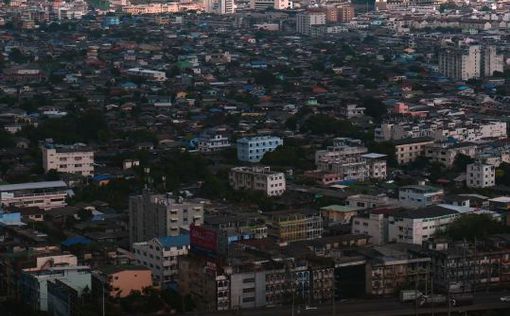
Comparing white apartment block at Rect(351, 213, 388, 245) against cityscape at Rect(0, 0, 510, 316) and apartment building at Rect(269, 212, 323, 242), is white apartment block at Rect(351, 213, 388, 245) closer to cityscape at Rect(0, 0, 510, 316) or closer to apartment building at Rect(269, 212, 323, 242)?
cityscape at Rect(0, 0, 510, 316)

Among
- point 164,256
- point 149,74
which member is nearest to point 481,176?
point 164,256

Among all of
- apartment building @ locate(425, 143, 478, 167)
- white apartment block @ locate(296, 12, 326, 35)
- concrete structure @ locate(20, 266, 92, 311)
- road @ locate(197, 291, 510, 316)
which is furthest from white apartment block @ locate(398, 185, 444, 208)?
white apartment block @ locate(296, 12, 326, 35)

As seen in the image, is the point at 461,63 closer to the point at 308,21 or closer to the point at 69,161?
the point at 308,21

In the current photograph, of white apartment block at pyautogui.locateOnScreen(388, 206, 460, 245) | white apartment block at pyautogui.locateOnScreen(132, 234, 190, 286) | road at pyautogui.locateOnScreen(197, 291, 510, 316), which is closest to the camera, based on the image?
road at pyautogui.locateOnScreen(197, 291, 510, 316)

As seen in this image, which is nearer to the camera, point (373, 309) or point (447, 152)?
point (373, 309)

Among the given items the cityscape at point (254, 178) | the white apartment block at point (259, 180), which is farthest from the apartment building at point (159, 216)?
the white apartment block at point (259, 180)

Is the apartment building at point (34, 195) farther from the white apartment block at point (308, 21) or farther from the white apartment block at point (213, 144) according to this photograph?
the white apartment block at point (308, 21)

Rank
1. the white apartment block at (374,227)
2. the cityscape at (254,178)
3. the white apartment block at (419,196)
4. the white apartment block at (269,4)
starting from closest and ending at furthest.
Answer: the cityscape at (254,178), the white apartment block at (374,227), the white apartment block at (419,196), the white apartment block at (269,4)
